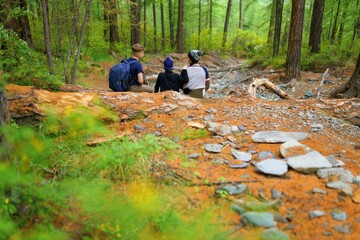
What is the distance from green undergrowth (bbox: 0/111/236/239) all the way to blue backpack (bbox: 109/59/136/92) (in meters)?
2.64

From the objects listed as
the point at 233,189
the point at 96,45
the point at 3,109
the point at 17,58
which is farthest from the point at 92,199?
the point at 96,45

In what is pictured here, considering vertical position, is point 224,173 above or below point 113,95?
Result: below

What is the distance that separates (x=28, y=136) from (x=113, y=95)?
1857 mm

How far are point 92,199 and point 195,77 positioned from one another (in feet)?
13.9

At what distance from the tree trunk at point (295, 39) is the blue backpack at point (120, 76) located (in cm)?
660

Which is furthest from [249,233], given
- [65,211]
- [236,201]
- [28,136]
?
[28,136]

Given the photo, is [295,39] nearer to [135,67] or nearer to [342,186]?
[135,67]

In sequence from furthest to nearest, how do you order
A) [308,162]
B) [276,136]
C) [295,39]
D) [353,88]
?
[295,39], [353,88], [276,136], [308,162]

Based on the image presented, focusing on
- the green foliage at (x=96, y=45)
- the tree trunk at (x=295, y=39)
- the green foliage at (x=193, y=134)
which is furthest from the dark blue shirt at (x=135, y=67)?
the green foliage at (x=96, y=45)

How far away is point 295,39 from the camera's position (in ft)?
31.4

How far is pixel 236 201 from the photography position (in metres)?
2.62

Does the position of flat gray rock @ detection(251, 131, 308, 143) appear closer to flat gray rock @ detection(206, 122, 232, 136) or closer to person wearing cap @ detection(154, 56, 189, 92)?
flat gray rock @ detection(206, 122, 232, 136)

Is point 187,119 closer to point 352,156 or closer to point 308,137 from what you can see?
point 308,137

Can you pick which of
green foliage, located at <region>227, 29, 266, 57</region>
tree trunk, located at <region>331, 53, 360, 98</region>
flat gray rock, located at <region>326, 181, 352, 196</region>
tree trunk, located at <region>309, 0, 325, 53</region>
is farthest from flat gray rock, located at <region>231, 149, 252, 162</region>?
green foliage, located at <region>227, 29, 266, 57</region>
